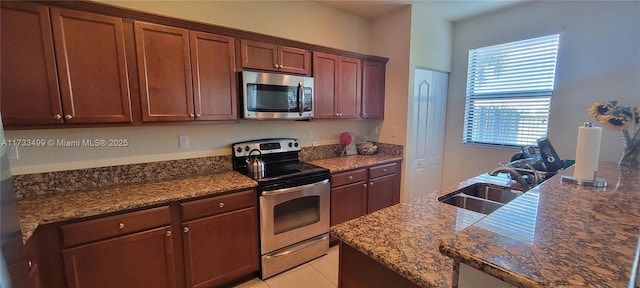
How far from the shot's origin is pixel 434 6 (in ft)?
10.1

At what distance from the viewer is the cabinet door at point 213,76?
81.7 inches

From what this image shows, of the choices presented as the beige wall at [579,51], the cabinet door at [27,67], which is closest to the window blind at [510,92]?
the beige wall at [579,51]

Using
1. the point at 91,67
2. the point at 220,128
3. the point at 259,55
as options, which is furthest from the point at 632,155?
the point at 91,67

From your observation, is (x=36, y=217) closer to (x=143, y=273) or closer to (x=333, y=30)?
(x=143, y=273)

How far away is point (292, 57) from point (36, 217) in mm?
2153

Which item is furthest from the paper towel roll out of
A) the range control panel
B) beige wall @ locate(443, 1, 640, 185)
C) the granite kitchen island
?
the range control panel

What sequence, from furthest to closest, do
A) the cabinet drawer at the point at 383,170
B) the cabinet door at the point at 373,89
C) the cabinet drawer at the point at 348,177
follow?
the cabinet door at the point at 373,89 → the cabinet drawer at the point at 383,170 → the cabinet drawer at the point at 348,177

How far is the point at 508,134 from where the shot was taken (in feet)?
10.5

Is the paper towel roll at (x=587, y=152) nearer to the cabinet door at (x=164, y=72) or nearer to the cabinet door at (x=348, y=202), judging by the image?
the cabinet door at (x=348, y=202)

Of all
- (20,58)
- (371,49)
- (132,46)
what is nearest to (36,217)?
(20,58)

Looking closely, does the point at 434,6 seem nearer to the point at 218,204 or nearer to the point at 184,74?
the point at 184,74

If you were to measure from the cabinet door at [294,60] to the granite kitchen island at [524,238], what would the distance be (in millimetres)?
1732

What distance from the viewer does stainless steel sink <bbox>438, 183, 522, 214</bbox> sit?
64.2 inches

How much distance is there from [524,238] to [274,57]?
227cm
